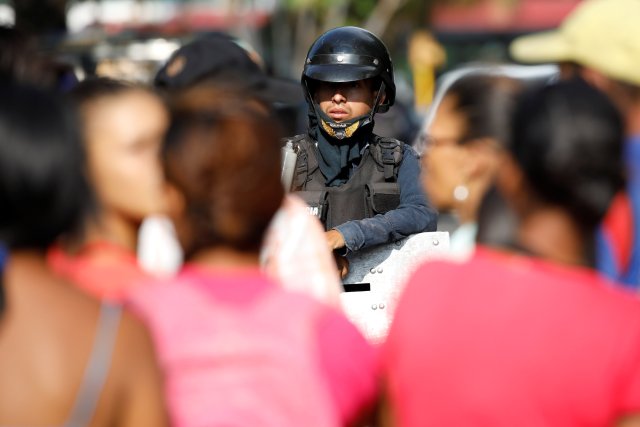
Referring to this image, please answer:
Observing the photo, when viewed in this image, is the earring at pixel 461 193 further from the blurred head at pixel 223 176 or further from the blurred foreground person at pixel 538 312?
→ the blurred head at pixel 223 176

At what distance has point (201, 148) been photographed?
10.7ft

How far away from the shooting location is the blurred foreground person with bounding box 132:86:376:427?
3174 mm

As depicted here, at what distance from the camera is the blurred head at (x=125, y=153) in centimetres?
383

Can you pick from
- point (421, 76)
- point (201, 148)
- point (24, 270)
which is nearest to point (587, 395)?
point (201, 148)

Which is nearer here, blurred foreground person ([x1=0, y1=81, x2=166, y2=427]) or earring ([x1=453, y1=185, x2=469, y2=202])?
blurred foreground person ([x1=0, y1=81, x2=166, y2=427])

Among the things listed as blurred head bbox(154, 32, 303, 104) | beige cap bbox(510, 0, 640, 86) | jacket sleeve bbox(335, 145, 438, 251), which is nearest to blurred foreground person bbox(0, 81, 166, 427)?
blurred head bbox(154, 32, 303, 104)

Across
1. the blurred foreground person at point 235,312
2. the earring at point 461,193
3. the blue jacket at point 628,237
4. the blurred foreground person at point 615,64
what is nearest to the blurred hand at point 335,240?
the blurred foreground person at point 615,64

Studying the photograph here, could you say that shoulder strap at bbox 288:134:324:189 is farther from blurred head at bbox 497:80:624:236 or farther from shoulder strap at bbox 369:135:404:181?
blurred head at bbox 497:80:624:236

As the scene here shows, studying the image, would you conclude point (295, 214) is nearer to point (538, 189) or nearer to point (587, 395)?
point (538, 189)

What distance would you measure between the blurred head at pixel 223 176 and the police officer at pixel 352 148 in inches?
92.9

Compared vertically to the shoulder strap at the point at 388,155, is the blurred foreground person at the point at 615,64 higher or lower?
higher

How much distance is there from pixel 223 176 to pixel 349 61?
3010 millimetres

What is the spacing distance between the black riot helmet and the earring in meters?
2.25

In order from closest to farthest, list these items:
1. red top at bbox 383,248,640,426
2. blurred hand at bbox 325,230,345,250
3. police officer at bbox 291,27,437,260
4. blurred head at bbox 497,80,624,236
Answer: red top at bbox 383,248,640,426 → blurred head at bbox 497,80,624,236 → blurred hand at bbox 325,230,345,250 → police officer at bbox 291,27,437,260
